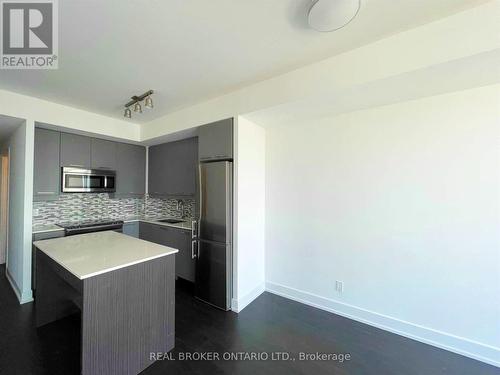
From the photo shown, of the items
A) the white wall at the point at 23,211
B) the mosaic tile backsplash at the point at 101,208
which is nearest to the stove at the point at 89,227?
the mosaic tile backsplash at the point at 101,208

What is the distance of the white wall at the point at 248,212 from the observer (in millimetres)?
2549

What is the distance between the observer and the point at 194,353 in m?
1.86

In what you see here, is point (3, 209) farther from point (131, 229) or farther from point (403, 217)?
point (403, 217)

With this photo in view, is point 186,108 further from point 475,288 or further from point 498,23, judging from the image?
point 475,288

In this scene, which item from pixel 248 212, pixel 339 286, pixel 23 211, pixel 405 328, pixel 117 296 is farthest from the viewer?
pixel 248 212

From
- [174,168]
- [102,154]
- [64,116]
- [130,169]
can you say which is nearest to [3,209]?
[102,154]

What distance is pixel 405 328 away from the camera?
2.12m

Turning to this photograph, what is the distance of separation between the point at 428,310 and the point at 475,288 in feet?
1.40

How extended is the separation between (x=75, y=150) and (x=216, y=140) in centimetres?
230

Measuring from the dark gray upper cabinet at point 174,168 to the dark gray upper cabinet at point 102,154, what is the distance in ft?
2.11

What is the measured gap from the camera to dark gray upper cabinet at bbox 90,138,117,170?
3.49 meters

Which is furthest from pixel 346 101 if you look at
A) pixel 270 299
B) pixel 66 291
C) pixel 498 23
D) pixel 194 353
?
pixel 66 291

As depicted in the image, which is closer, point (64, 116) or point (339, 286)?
point (339, 286)

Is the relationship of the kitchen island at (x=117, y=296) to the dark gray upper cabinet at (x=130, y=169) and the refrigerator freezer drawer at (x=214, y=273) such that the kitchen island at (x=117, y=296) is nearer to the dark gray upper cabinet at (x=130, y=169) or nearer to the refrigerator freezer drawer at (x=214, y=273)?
the refrigerator freezer drawer at (x=214, y=273)
